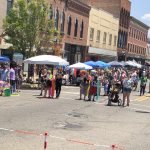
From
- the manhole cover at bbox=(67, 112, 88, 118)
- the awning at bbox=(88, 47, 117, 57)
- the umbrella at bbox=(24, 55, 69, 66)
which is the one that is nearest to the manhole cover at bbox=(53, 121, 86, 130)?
the manhole cover at bbox=(67, 112, 88, 118)

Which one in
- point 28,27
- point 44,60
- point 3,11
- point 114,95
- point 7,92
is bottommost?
point 7,92

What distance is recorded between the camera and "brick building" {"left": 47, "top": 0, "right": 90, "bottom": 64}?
48.9 metres

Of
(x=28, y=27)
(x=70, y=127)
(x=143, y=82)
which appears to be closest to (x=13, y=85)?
(x=28, y=27)

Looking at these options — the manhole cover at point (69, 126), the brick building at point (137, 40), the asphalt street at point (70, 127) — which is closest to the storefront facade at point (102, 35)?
the brick building at point (137, 40)

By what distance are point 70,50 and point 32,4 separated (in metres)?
21.1

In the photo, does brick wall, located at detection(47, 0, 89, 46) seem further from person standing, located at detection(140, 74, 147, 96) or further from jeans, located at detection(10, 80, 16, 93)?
jeans, located at detection(10, 80, 16, 93)

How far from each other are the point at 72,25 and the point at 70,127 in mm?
38913

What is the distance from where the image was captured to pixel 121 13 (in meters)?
74.8

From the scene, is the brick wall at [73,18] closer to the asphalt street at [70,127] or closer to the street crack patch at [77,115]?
the asphalt street at [70,127]

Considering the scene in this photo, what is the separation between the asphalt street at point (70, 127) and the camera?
37.5ft

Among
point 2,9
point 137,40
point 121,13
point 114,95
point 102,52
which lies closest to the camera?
point 114,95

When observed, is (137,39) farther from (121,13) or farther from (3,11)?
(3,11)

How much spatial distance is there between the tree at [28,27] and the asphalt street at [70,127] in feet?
40.1

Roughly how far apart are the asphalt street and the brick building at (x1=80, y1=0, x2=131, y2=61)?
51.0 m
